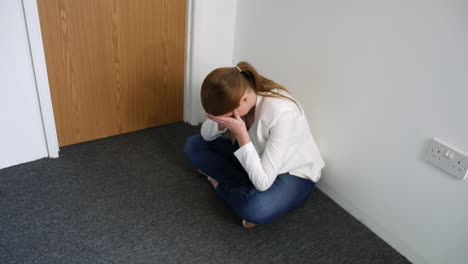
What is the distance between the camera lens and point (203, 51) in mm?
2078

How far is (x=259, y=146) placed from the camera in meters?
1.50

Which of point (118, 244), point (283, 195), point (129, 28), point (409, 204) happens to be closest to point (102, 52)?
point (129, 28)

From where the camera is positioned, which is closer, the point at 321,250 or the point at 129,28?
the point at 321,250

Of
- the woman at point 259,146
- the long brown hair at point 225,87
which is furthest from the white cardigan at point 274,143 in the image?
the long brown hair at point 225,87

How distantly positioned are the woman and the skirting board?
124mm

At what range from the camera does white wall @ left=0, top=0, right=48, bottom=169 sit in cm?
150

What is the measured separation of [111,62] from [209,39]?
55 centimetres

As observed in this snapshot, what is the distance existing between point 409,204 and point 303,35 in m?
0.84

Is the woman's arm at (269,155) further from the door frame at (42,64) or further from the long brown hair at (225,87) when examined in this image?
the door frame at (42,64)

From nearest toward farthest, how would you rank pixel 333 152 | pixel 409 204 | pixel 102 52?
1. pixel 409 204
2. pixel 333 152
3. pixel 102 52

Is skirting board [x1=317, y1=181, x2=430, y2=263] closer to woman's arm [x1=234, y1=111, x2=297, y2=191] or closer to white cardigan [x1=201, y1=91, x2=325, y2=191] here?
white cardigan [x1=201, y1=91, x2=325, y2=191]

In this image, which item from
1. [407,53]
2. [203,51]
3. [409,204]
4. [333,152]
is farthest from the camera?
[203,51]

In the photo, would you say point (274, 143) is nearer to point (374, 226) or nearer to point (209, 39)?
point (374, 226)

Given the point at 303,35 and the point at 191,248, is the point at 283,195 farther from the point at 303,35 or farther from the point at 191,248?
the point at 303,35
